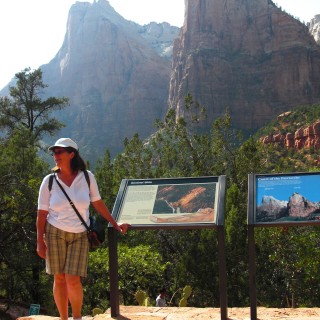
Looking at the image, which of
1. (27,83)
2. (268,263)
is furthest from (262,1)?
(268,263)

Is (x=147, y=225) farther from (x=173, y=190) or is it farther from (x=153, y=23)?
(x=153, y=23)

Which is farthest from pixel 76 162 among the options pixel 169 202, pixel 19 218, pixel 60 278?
pixel 19 218

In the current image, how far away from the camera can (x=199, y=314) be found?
4.95 m

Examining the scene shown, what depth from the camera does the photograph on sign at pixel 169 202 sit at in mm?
4633

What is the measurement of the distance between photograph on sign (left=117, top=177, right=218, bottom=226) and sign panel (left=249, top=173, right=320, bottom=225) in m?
0.45

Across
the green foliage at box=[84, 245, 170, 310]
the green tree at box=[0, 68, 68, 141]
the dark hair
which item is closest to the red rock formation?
the green tree at box=[0, 68, 68, 141]

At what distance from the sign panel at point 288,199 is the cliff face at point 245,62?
7410cm

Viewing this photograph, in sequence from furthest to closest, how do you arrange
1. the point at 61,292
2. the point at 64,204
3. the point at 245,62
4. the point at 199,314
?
the point at 245,62, the point at 199,314, the point at 61,292, the point at 64,204

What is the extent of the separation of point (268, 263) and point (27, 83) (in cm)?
1334

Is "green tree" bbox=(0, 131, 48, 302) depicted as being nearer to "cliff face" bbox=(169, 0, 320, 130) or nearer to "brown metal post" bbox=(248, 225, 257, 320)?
"brown metal post" bbox=(248, 225, 257, 320)

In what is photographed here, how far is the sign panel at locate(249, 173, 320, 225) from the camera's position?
4402mm

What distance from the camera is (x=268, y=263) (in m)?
13.1

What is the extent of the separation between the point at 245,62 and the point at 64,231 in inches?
3468

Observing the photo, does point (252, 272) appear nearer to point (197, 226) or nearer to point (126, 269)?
point (197, 226)
